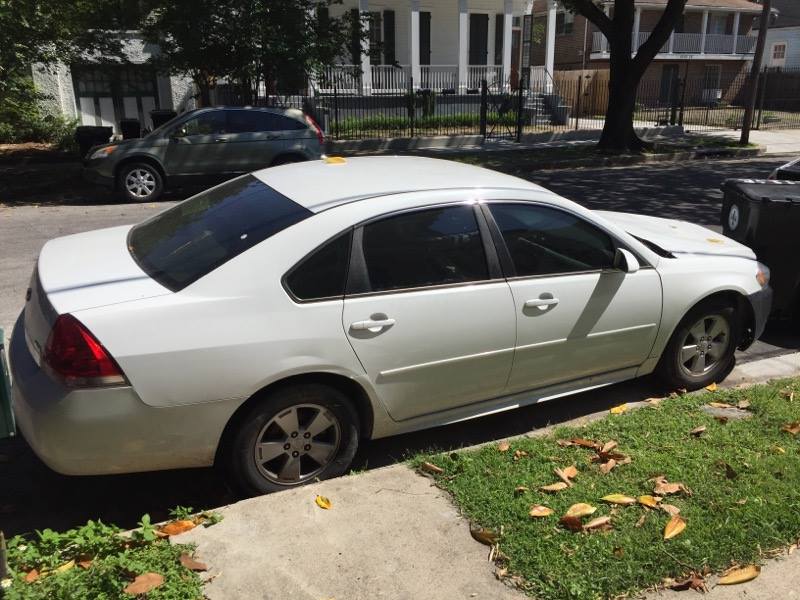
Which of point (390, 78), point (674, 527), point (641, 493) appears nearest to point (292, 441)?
point (641, 493)

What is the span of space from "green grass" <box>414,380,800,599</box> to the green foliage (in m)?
1.27

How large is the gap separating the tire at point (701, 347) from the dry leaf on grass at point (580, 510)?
1.82m

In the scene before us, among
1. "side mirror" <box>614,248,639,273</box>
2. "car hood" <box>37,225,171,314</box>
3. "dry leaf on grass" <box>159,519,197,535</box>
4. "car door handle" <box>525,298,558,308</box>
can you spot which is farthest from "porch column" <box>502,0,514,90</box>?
"dry leaf on grass" <box>159,519,197,535</box>

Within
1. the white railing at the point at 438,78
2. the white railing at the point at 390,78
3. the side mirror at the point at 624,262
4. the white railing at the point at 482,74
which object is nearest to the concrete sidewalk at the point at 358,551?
the side mirror at the point at 624,262

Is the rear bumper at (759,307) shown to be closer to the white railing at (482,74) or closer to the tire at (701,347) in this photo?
the tire at (701,347)

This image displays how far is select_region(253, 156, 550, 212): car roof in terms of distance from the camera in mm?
3895

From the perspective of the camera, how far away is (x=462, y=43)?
1038 inches

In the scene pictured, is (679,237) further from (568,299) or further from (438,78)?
(438,78)

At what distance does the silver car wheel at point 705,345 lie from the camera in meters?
4.83

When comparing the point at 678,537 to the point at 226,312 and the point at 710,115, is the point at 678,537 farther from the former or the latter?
the point at 710,115

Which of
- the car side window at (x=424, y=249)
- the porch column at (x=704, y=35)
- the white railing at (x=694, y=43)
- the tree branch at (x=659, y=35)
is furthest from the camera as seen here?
the porch column at (x=704, y=35)

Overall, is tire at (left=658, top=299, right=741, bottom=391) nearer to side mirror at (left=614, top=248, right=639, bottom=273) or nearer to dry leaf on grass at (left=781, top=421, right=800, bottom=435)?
side mirror at (left=614, top=248, right=639, bottom=273)

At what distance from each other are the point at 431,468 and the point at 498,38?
29207mm

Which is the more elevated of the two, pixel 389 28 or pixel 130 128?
pixel 389 28
